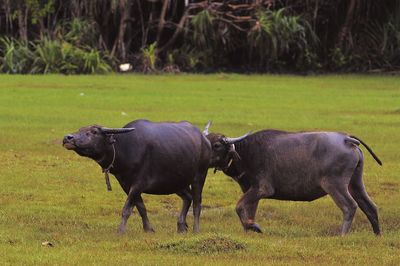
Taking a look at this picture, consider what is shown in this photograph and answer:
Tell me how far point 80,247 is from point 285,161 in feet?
8.62

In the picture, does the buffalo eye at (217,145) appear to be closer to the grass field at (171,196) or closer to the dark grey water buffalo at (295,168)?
the dark grey water buffalo at (295,168)

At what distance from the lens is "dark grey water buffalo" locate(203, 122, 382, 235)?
35.2ft

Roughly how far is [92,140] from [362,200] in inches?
118

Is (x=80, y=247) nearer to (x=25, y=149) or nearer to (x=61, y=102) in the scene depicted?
(x=25, y=149)

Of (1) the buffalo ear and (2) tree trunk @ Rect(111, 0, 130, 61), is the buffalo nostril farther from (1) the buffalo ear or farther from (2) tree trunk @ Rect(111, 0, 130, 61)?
(2) tree trunk @ Rect(111, 0, 130, 61)

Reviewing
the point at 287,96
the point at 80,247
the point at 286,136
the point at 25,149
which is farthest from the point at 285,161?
the point at 287,96

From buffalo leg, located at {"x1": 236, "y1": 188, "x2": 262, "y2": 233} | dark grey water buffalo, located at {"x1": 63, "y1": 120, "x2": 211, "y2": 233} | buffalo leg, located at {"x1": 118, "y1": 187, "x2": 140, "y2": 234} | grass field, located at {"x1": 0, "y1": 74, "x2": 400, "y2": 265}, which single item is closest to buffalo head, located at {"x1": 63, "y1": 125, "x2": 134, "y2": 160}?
dark grey water buffalo, located at {"x1": 63, "y1": 120, "x2": 211, "y2": 233}

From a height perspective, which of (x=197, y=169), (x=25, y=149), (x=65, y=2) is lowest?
(x=65, y=2)

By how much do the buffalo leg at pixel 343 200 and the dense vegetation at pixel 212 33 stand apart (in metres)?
24.0

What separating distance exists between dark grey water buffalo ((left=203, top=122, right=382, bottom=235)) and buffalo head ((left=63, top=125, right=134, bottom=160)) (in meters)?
1.38

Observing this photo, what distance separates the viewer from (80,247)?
9.41 meters

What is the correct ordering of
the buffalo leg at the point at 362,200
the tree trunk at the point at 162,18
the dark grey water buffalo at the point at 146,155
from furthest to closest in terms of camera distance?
the tree trunk at the point at 162,18
the buffalo leg at the point at 362,200
the dark grey water buffalo at the point at 146,155

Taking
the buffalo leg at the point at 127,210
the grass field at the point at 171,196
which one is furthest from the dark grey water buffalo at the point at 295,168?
the buffalo leg at the point at 127,210

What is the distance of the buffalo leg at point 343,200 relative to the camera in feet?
35.2
